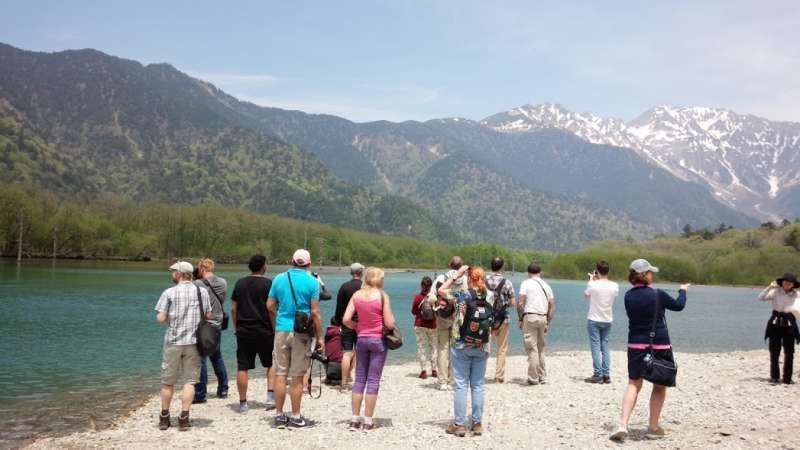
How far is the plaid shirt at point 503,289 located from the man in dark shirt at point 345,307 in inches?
108

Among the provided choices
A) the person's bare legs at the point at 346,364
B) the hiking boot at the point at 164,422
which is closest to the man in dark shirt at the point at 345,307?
the person's bare legs at the point at 346,364

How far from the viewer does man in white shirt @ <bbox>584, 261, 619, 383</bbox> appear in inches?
617

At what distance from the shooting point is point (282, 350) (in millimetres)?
Answer: 10891

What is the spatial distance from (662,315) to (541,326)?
5.72 metres

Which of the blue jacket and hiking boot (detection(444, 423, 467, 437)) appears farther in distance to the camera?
hiking boot (detection(444, 423, 467, 437))

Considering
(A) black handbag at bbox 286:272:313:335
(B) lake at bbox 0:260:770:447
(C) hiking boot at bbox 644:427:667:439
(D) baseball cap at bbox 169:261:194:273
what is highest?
(D) baseball cap at bbox 169:261:194:273

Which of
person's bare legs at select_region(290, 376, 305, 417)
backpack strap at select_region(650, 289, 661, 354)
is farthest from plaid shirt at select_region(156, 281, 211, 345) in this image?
backpack strap at select_region(650, 289, 661, 354)

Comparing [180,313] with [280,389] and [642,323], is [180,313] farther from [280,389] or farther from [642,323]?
[642,323]

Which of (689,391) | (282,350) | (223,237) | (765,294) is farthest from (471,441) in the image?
(223,237)

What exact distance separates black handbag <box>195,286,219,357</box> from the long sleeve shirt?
12.8 metres

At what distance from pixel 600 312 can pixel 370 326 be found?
7.66 metres

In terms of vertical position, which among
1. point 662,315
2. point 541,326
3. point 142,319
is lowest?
point 142,319

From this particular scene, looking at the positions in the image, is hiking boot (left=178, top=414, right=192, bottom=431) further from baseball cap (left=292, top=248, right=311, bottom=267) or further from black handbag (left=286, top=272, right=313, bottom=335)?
baseball cap (left=292, top=248, right=311, bottom=267)

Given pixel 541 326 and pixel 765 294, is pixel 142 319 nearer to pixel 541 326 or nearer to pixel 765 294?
pixel 541 326
